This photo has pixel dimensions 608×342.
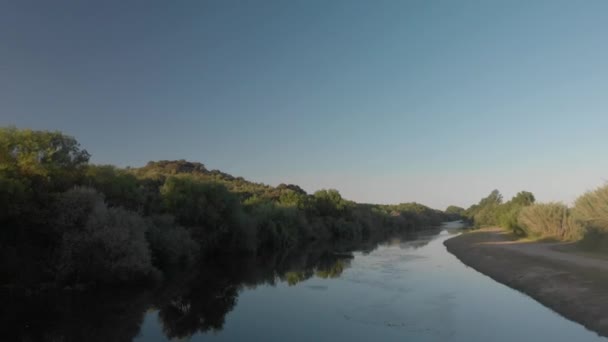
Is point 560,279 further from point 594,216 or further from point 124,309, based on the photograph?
point 124,309

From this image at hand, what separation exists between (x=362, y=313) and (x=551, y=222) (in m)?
39.4

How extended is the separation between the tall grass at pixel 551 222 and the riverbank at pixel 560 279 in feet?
16.5

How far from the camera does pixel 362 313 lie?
18484 millimetres

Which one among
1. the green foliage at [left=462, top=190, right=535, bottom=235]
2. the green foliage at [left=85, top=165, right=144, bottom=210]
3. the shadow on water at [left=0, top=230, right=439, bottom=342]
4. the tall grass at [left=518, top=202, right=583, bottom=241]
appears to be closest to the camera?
the shadow on water at [left=0, top=230, right=439, bottom=342]

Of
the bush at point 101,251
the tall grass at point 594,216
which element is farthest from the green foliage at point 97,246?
the tall grass at point 594,216

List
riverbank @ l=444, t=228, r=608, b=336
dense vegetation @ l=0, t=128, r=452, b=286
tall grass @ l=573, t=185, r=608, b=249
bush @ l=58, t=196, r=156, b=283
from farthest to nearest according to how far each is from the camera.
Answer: tall grass @ l=573, t=185, r=608, b=249
bush @ l=58, t=196, r=156, b=283
dense vegetation @ l=0, t=128, r=452, b=286
riverbank @ l=444, t=228, r=608, b=336

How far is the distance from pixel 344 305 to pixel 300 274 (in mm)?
11705

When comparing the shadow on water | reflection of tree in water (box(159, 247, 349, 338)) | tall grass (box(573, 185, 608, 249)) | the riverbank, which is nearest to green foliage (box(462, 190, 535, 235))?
tall grass (box(573, 185, 608, 249))

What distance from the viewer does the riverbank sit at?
16.8 meters

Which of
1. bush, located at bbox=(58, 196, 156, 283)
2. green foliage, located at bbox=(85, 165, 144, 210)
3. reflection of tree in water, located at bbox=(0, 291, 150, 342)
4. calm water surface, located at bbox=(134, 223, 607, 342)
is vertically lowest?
calm water surface, located at bbox=(134, 223, 607, 342)

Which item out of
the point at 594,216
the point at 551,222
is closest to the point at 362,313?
the point at 594,216

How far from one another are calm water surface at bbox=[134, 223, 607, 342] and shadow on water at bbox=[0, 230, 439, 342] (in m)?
0.14

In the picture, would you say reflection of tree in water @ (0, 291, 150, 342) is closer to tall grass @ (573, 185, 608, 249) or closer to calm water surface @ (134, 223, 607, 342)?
calm water surface @ (134, 223, 607, 342)

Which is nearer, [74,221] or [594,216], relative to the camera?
[74,221]
